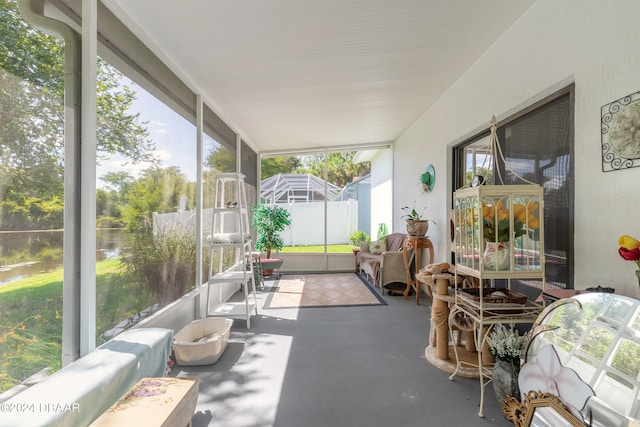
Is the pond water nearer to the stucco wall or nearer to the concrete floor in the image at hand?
the concrete floor

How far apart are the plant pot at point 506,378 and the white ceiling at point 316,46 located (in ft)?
7.63

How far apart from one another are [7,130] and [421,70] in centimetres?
310

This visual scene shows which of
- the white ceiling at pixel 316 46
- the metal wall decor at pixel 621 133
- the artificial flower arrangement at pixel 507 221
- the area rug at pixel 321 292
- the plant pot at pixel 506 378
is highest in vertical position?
the white ceiling at pixel 316 46

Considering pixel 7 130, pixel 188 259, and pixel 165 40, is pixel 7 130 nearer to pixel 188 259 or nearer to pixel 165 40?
pixel 165 40

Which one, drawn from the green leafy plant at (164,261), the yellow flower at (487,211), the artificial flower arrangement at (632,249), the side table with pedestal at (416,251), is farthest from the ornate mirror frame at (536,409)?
the side table with pedestal at (416,251)

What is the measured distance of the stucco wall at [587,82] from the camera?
1.40 meters

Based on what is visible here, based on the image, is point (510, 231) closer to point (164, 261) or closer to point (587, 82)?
point (587, 82)

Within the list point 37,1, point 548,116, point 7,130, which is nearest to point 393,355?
point 548,116

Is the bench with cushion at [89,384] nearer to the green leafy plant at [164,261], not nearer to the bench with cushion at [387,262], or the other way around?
the green leafy plant at [164,261]

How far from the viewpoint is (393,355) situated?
2.33 m

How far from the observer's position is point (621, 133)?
1.40m

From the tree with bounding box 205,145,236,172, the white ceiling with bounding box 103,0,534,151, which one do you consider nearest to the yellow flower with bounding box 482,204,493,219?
the white ceiling with bounding box 103,0,534,151

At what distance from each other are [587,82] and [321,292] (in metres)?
3.66

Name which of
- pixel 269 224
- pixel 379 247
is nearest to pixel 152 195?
pixel 269 224
